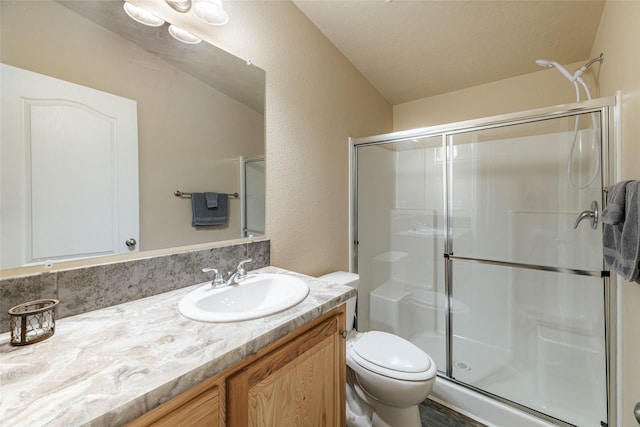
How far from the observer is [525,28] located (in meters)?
1.60

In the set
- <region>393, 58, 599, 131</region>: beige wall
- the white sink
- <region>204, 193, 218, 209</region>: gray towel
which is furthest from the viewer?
<region>393, 58, 599, 131</region>: beige wall

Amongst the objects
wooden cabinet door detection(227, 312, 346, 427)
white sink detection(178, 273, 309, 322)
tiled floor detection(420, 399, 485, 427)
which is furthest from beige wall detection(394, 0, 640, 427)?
white sink detection(178, 273, 309, 322)

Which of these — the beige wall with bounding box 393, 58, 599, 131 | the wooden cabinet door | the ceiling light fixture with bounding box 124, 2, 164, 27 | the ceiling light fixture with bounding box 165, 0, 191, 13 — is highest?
the beige wall with bounding box 393, 58, 599, 131

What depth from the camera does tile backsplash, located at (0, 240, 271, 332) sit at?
0.74 meters

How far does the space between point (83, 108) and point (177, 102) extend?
325mm

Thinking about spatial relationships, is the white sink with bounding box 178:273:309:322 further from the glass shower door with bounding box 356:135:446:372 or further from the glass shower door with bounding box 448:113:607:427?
the glass shower door with bounding box 448:113:607:427

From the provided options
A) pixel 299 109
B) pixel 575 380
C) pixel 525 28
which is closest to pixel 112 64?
pixel 299 109

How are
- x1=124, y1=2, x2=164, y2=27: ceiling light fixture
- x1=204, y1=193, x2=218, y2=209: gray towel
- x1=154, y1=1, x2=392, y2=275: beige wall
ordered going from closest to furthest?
x1=124, y1=2, x2=164, y2=27: ceiling light fixture → x1=204, y1=193, x2=218, y2=209: gray towel → x1=154, y1=1, x2=392, y2=275: beige wall

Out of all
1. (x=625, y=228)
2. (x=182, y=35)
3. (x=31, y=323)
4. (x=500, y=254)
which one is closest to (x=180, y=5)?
(x=182, y=35)

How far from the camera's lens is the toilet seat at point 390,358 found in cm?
124

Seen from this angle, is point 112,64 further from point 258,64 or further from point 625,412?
point 625,412

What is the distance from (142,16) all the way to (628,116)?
80.2 inches

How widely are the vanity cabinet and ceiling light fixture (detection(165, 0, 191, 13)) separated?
4.40ft

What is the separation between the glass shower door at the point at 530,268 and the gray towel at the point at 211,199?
1571 millimetres
